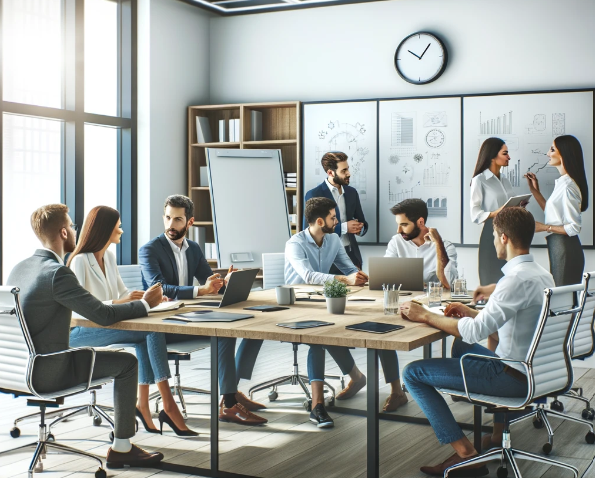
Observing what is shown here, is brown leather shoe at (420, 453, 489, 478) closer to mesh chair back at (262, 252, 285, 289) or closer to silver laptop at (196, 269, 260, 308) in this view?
silver laptop at (196, 269, 260, 308)

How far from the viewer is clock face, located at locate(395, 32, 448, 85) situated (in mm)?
6516

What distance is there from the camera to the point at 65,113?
606 cm

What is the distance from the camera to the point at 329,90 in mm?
6996

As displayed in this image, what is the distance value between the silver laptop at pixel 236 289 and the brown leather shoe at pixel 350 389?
1.14 metres

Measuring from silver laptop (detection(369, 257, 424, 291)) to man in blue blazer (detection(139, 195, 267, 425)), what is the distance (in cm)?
81

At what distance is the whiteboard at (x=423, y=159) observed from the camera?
6508 mm

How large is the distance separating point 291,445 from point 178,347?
811mm

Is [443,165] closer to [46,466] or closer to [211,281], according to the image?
[211,281]

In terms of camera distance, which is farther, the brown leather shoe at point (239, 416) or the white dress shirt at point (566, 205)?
the white dress shirt at point (566, 205)

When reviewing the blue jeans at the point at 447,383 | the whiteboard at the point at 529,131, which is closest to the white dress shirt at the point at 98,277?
the blue jeans at the point at 447,383

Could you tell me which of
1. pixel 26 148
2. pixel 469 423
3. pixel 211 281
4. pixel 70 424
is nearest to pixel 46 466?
pixel 70 424

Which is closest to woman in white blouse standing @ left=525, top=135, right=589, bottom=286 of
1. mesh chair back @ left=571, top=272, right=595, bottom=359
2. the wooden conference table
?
mesh chair back @ left=571, top=272, right=595, bottom=359

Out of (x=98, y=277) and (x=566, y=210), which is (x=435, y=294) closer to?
(x=98, y=277)

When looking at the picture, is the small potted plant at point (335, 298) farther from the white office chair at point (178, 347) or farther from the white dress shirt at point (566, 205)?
the white dress shirt at point (566, 205)
